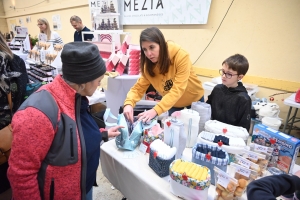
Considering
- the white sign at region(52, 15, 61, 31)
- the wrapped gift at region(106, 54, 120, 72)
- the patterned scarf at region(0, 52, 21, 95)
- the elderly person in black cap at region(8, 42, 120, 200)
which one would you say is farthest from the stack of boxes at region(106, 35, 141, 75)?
the white sign at region(52, 15, 61, 31)

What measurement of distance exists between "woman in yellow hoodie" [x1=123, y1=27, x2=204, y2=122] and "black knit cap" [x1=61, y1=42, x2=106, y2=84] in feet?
1.73

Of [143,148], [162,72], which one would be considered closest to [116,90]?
[162,72]

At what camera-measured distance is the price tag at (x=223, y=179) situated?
29.3 inches

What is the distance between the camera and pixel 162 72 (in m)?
1.38

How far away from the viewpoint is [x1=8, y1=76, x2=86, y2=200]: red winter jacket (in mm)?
634

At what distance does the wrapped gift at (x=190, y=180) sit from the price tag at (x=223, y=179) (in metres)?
0.05

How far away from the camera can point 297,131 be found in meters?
2.51

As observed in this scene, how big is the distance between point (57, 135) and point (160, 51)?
848mm

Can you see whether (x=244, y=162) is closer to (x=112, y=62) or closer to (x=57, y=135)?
(x=57, y=135)

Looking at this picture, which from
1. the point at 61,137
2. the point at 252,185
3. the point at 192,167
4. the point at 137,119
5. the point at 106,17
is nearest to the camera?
the point at 252,185

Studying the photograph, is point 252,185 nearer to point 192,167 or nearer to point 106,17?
point 192,167

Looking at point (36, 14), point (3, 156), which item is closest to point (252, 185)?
point (3, 156)

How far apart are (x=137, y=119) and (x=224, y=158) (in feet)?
1.95

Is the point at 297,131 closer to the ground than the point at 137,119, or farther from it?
closer to the ground
